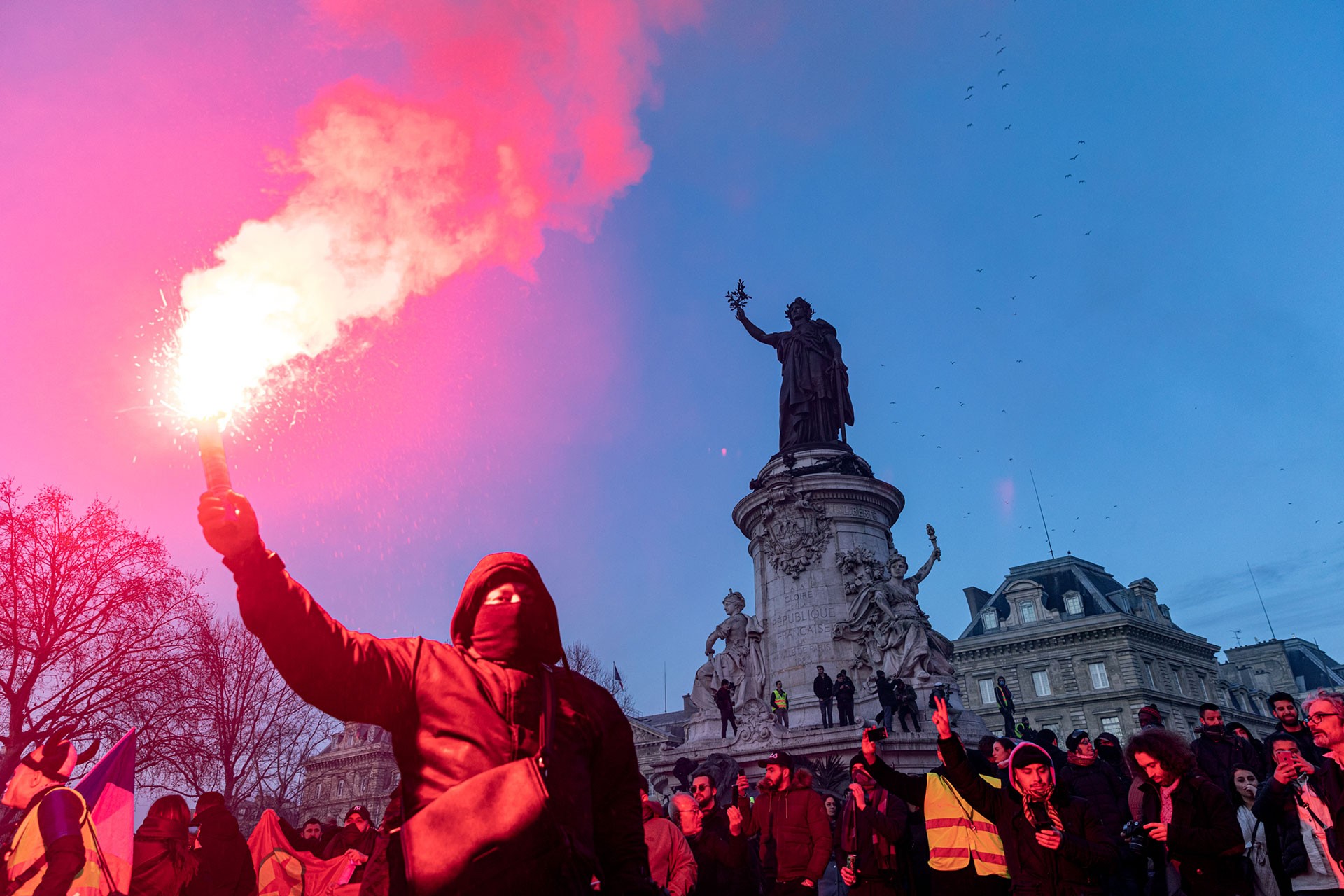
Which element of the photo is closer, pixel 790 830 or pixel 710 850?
pixel 790 830

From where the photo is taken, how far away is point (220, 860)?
6.12 m

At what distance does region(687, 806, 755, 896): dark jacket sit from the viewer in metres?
7.11

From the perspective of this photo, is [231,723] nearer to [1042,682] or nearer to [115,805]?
[115,805]

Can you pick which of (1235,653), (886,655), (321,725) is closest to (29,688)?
(321,725)

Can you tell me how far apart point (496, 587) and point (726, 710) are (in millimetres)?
17461

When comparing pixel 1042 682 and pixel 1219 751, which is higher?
pixel 1042 682

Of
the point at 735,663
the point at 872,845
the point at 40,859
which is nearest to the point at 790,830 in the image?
the point at 872,845

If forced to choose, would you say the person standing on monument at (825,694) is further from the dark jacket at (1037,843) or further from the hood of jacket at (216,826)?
the hood of jacket at (216,826)

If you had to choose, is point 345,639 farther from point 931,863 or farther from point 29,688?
point 29,688

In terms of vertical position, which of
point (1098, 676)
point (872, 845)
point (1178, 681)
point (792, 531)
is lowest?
point (872, 845)

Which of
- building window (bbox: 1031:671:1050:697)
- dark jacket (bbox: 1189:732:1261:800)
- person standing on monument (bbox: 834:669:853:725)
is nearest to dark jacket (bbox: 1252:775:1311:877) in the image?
dark jacket (bbox: 1189:732:1261:800)

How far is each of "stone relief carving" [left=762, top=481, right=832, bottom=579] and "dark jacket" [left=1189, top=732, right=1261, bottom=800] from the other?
1220 centimetres

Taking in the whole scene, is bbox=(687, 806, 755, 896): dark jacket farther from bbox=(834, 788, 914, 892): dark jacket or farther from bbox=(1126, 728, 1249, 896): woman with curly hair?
bbox=(1126, 728, 1249, 896): woman with curly hair

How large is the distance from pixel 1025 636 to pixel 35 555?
48.7 metres
